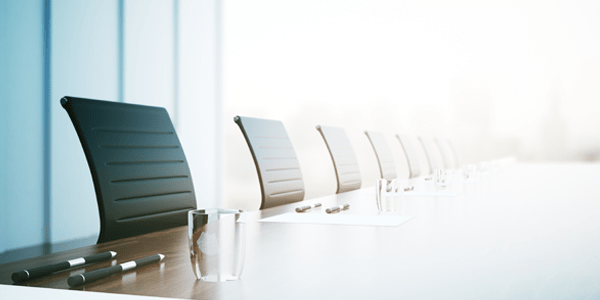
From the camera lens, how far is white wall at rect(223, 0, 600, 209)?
767 centimetres

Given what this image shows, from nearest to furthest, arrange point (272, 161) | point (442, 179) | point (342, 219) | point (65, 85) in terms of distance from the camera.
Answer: point (342, 219), point (442, 179), point (272, 161), point (65, 85)

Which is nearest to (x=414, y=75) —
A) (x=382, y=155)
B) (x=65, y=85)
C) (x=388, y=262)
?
(x=382, y=155)

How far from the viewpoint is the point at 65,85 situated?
13.2 feet

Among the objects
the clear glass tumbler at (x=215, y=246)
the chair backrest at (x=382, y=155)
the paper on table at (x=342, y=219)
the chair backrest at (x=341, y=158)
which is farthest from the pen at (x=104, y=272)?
the chair backrest at (x=382, y=155)

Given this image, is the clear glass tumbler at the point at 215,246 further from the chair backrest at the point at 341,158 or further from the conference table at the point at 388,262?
the chair backrest at the point at 341,158

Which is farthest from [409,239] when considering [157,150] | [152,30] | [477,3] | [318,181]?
[477,3]

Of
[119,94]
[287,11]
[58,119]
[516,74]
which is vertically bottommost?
[58,119]

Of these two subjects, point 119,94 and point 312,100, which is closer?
point 119,94

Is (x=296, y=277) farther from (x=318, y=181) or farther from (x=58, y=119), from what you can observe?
(x=318, y=181)

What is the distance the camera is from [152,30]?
5109 mm

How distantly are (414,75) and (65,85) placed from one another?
5828mm

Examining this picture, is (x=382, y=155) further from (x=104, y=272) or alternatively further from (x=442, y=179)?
(x=104, y=272)

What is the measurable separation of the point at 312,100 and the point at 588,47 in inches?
178

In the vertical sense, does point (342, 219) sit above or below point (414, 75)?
below
